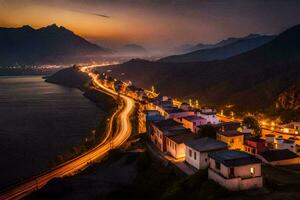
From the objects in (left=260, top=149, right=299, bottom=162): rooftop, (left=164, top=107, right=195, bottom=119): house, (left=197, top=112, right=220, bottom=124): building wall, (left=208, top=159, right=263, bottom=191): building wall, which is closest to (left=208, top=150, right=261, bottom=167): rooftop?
(left=208, top=159, right=263, bottom=191): building wall

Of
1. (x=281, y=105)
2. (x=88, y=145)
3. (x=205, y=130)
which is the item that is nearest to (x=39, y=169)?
(x=88, y=145)

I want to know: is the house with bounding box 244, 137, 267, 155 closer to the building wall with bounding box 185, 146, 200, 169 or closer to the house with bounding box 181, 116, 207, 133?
the building wall with bounding box 185, 146, 200, 169

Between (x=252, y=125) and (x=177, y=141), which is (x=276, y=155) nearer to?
(x=177, y=141)

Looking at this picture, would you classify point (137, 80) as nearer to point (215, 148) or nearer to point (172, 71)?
point (172, 71)

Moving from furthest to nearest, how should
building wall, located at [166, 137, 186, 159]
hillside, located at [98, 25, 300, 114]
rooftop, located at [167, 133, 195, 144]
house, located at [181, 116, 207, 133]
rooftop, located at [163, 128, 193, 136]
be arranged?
hillside, located at [98, 25, 300, 114] → house, located at [181, 116, 207, 133] → rooftop, located at [163, 128, 193, 136] → rooftop, located at [167, 133, 195, 144] → building wall, located at [166, 137, 186, 159]

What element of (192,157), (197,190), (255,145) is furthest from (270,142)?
(197,190)

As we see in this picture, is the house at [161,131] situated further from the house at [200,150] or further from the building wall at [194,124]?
the house at [200,150]

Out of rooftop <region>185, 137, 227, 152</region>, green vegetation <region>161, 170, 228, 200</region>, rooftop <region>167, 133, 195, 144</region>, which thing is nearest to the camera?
green vegetation <region>161, 170, 228, 200</region>
